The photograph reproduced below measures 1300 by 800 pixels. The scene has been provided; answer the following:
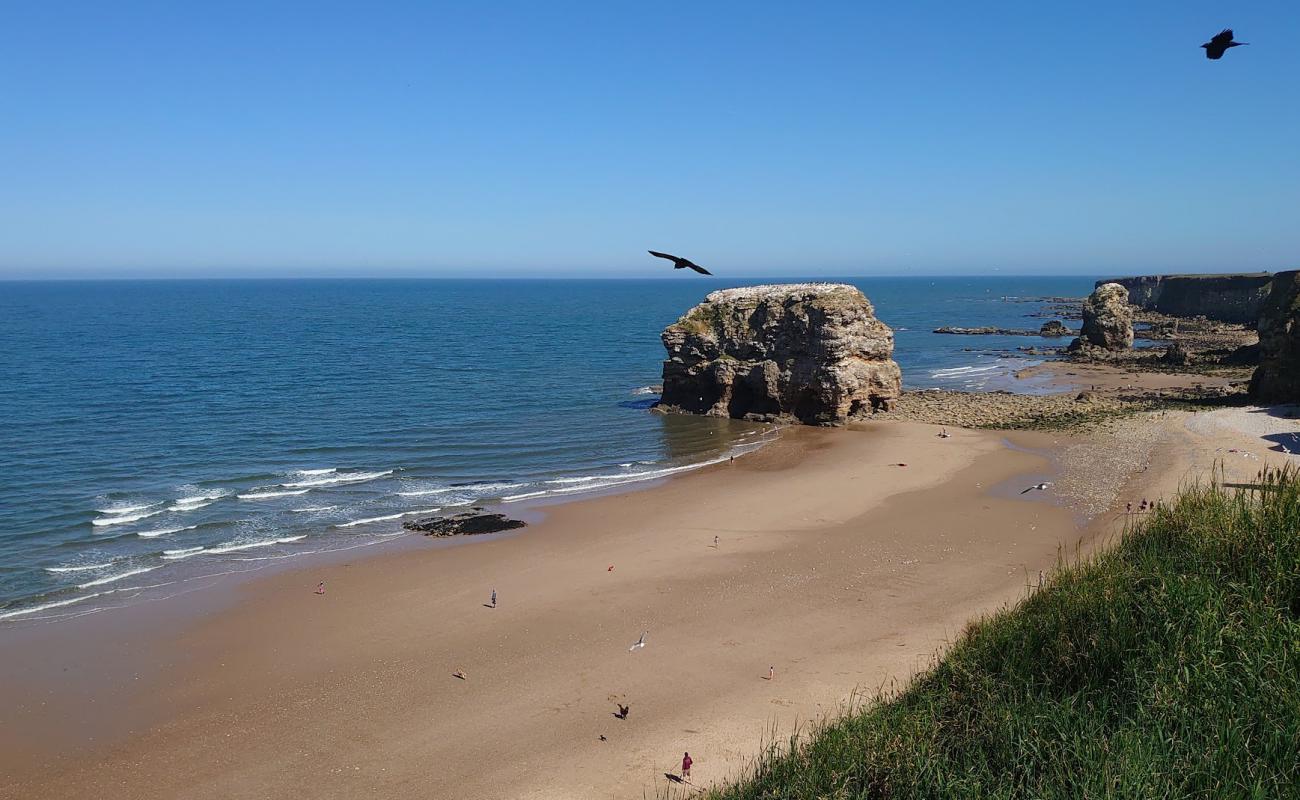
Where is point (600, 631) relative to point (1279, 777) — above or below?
below

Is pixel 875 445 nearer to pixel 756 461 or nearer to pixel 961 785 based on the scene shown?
pixel 756 461

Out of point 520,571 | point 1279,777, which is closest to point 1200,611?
point 1279,777

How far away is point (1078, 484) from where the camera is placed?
102 ft

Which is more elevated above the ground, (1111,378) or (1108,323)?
(1108,323)

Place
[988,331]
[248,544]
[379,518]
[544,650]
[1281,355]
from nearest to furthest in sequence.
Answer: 1. [544,650]
2. [248,544]
3. [379,518]
4. [1281,355]
5. [988,331]

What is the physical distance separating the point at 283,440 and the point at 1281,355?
48838 mm

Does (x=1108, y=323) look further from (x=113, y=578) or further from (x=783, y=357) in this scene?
(x=113, y=578)

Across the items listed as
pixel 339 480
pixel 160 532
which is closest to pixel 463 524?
pixel 339 480

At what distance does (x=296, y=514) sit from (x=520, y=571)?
33.7ft

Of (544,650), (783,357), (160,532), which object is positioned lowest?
(544,650)

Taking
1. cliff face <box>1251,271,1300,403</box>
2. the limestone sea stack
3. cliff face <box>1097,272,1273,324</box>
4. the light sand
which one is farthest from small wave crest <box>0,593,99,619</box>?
cliff face <box>1097,272,1273,324</box>

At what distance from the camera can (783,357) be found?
45.5 metres

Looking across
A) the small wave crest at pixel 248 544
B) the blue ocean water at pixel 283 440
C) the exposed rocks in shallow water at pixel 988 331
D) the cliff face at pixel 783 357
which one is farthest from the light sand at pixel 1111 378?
the small wave crest at pixel 248 544

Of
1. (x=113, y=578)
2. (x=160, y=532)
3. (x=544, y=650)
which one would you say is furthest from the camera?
(x=160, y=532)
